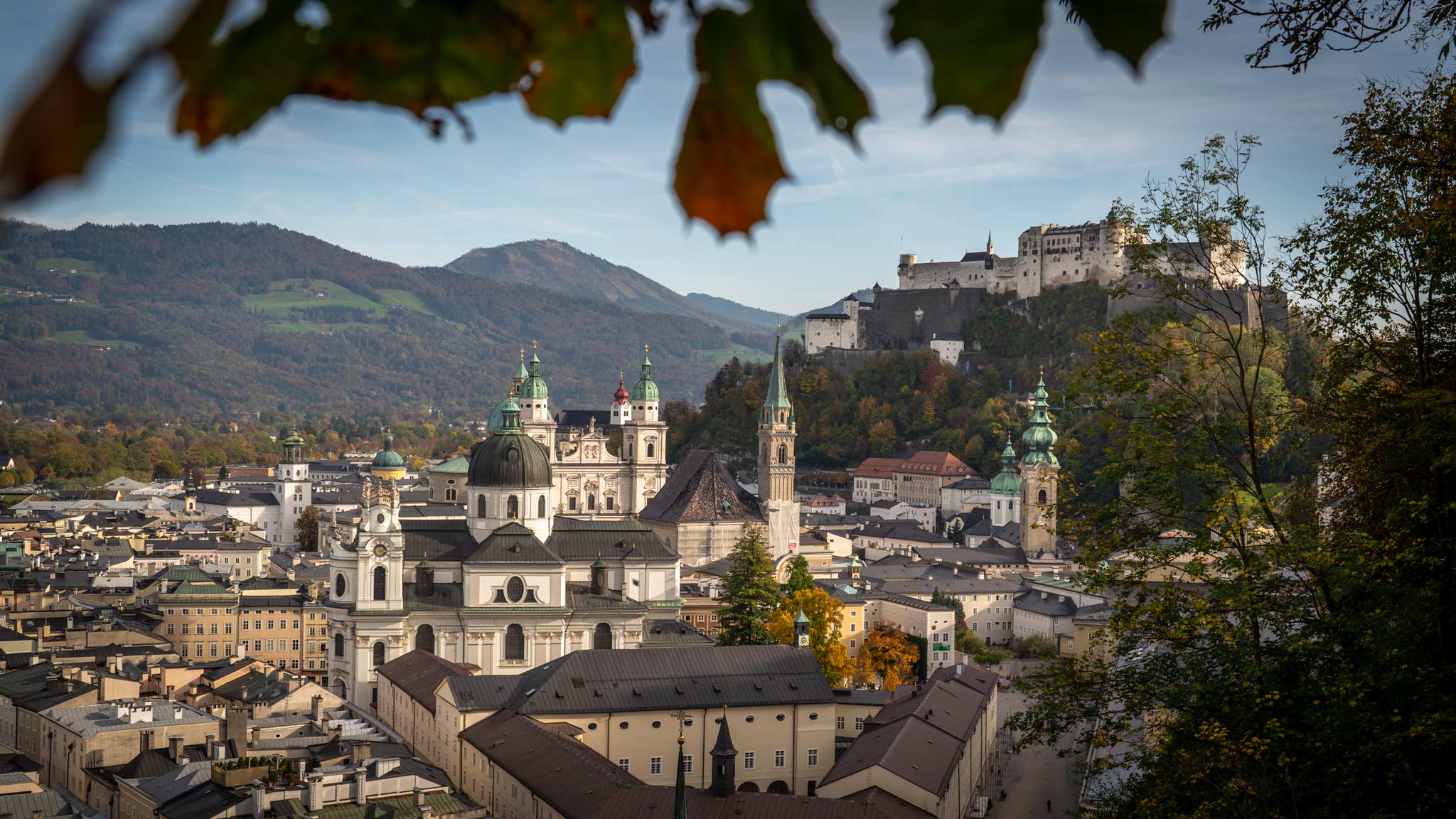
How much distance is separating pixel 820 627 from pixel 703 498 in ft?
54.3

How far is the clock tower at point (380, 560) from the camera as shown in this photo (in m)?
42.2

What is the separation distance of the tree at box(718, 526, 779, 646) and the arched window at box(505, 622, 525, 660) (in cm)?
669

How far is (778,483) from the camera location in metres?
64.7

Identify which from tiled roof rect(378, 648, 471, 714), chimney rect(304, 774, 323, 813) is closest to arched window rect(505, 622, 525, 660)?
tiled roof rect(378, 648, 471, 714)

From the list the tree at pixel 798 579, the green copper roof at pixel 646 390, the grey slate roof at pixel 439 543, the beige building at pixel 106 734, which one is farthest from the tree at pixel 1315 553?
the green copper roof at pixel 646 390

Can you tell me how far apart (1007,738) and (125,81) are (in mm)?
47856

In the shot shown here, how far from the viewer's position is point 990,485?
283ft

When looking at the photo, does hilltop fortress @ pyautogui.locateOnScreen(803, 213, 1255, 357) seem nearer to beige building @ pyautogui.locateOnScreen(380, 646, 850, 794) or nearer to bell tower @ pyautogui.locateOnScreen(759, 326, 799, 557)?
bell tower @ pyautogui.locateOnScreen(759, 326, 799, 557)

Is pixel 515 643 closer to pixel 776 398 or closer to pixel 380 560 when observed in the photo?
pixel 380 560

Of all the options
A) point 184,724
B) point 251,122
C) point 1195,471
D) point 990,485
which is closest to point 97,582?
point 184,724

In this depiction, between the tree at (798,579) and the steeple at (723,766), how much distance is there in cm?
1977

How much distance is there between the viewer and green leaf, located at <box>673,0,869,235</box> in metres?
1.32

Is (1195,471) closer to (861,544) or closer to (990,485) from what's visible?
(861,544)

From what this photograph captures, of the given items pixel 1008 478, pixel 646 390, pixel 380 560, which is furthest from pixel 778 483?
pixel 380 560
